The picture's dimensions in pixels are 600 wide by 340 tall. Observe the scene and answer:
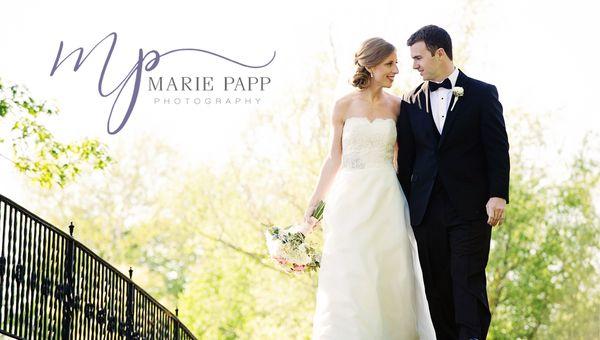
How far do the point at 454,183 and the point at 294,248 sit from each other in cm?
128

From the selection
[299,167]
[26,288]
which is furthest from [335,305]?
[299,167]

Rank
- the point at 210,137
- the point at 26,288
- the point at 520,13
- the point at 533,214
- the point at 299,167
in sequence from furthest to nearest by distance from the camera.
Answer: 1. the point at 210,137
2. the point at 520,13
3. the point at 533,214
4. the point at 299,167
5. the point at 26,288

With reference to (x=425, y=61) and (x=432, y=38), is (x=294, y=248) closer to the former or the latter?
(x=425, y=61)

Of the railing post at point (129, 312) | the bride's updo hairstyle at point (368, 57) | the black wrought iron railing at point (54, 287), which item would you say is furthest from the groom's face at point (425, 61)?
the railing post at point (129, 312)

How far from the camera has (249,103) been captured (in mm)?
22969

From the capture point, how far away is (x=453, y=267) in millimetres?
5926

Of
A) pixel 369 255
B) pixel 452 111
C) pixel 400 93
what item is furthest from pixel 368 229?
pixel 400 93

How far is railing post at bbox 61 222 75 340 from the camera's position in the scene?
Answer: 7066mm

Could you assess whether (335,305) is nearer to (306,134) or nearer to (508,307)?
(306,134)

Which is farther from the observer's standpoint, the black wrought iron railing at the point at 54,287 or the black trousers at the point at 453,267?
the black wrought iron railing at the point at 54,287

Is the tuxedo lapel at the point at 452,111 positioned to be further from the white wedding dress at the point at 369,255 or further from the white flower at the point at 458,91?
the white wedding dress at the point at 369,255

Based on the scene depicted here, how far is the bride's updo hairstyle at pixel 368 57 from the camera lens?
657 cm

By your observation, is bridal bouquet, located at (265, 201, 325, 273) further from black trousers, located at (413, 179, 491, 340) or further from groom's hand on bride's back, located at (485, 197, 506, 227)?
groom's hand on bride's back, located at (485, 197, 506, 227)

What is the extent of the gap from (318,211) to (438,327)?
1232 millimetres
